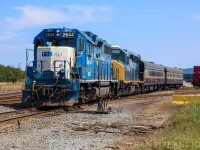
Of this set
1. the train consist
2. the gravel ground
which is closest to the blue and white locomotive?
the train consist

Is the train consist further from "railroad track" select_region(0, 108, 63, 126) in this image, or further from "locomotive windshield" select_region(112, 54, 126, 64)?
"locomotive windshield" select_region(112, 54, 126, 64)

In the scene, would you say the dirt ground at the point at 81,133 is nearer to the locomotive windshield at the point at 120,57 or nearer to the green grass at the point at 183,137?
the green grass at the point at 183,137

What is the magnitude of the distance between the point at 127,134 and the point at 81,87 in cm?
751

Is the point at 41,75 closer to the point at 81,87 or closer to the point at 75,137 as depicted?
the point at 81,87

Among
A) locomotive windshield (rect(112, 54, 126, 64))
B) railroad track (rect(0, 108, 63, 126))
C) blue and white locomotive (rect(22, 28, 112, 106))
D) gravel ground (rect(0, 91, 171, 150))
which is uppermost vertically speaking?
locomotive windshield (rect(112, 54, 126, 64))

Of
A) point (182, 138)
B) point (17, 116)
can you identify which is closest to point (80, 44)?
point (17, 116)

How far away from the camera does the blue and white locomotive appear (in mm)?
15812

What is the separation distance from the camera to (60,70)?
16125mm

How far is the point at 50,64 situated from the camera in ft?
53.4

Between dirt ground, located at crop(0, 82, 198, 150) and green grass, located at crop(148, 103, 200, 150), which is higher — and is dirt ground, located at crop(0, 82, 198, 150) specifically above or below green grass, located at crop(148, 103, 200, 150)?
below

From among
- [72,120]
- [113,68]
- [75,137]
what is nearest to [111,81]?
[113,68]

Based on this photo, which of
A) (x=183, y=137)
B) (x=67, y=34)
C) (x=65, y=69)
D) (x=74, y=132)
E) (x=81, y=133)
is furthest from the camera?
(x=67, y=34)

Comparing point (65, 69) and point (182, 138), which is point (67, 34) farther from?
point (182, 138)

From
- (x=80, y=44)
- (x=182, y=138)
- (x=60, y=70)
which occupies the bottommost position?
(x=182, y=138)
